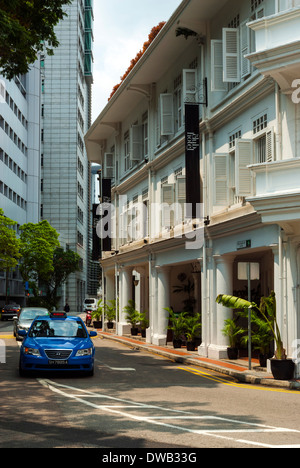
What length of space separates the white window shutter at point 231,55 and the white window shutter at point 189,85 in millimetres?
4049

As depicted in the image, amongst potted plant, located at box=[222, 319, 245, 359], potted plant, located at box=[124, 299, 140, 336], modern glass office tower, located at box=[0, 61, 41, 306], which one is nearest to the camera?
potted plant, located at box=[222, 319, 245, 359]

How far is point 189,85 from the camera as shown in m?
24.8

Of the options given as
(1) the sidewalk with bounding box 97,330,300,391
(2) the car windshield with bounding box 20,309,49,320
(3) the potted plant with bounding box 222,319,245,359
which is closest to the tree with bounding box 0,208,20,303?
(2) the car windshield with bounding box 20,309,49,320

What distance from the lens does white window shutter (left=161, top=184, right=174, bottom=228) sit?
2672cm

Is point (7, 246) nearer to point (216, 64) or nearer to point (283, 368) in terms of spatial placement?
point (216, 64)

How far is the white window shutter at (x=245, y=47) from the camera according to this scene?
20039 mm

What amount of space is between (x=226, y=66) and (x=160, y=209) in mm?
9585

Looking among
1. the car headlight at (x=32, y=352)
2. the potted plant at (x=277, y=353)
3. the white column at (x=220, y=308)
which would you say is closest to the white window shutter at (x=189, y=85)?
the white column at (x=220, y=308)

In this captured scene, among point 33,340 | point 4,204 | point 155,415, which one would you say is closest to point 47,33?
point 33,340

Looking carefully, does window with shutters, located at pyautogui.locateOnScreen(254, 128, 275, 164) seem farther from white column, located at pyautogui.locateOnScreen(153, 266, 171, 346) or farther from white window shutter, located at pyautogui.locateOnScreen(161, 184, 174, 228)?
white column, located at pyautogui.locateOnScreen(153, 266, 171, 346)

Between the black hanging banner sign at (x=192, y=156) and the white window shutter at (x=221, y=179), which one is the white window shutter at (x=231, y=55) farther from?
the black hanging banner sign at (x=192, y=156)

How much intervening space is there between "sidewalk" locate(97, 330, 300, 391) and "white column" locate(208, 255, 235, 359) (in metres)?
0.64

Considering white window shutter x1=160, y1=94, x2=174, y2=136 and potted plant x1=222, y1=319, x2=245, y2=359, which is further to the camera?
white window shutter x1=160, y1=94, x2=174, y2=136

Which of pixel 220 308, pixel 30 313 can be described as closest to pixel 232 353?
pixel 220 308
